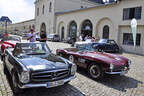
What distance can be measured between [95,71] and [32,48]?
237cm

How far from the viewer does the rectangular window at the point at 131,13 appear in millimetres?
14684

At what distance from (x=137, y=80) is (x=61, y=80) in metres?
3.33

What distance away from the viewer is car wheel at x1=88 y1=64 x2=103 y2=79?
483 centimetres

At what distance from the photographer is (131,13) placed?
15242mm

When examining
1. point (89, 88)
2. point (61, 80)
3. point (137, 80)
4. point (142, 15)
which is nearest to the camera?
point (61, 80)

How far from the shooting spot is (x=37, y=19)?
1483 inches

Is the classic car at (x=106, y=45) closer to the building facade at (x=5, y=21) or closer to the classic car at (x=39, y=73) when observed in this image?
the classic car at (x=39, y=73)

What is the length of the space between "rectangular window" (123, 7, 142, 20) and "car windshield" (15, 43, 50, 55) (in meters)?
13.1

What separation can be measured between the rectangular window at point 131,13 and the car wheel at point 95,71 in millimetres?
12072

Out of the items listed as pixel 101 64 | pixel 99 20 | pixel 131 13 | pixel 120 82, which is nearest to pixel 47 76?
pixel 101 64

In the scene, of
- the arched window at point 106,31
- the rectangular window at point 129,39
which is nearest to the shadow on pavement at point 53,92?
the rectangular window at point 129,39

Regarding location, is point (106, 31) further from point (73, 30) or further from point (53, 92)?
point (53, 92)

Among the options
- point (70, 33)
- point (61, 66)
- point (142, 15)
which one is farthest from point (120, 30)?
point (61, 66)

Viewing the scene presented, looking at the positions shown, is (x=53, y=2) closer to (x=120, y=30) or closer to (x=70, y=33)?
(x=70, y=33)
